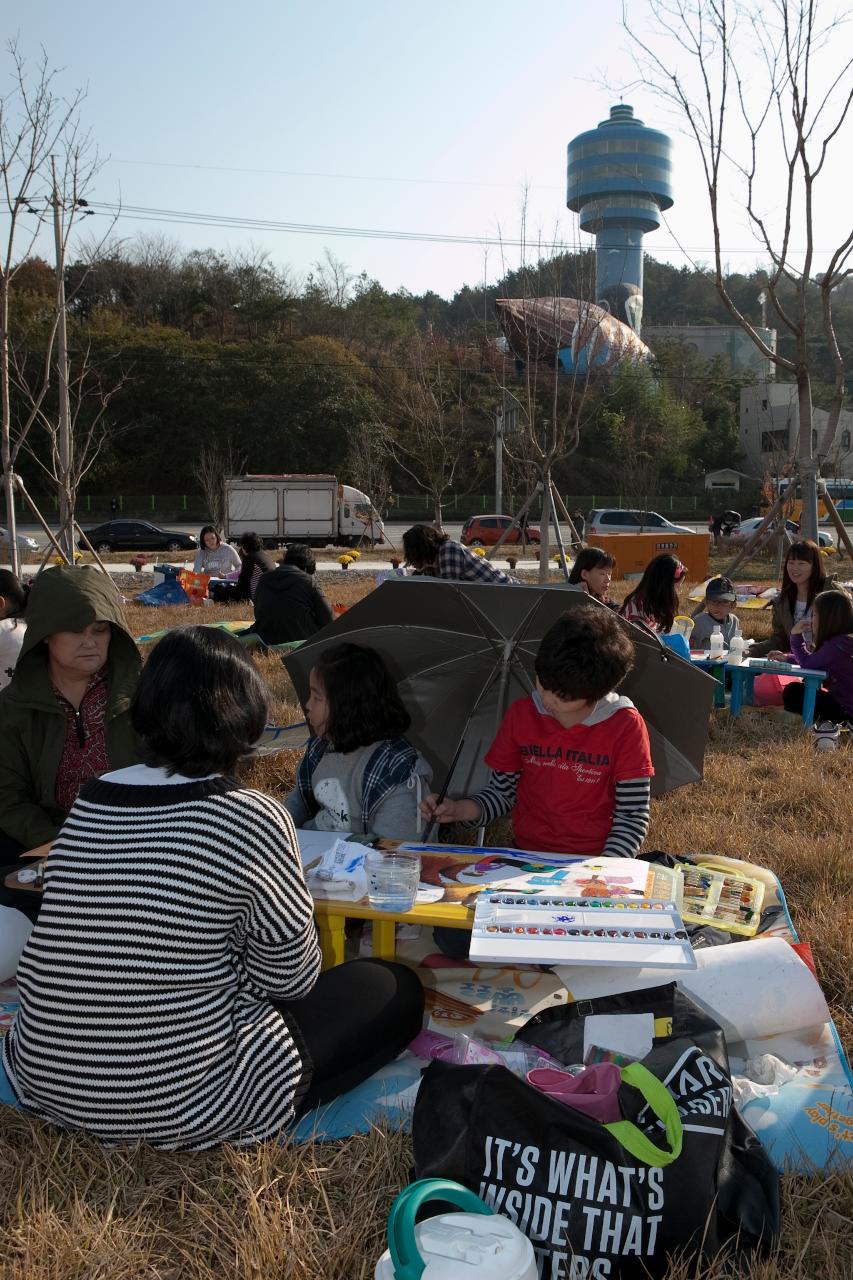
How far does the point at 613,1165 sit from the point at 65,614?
8.42 feet

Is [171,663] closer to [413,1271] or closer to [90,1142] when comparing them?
[90,1142]

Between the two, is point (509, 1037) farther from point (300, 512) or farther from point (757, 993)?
point (300, 512)

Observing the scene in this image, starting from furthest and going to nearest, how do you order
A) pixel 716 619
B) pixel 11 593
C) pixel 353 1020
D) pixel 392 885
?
pixel 716 619
pixel 11 593
pixel 392 885
pixel 353 1020

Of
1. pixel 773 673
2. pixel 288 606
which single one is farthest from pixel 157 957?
pixel 288 606

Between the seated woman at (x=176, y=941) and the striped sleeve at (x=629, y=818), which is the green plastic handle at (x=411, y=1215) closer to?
the seated woman at (x=176, y=941)

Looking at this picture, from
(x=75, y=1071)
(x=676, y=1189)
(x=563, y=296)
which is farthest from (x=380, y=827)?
(x=563, y=296)

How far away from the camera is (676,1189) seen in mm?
2061

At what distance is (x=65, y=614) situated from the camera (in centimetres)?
364

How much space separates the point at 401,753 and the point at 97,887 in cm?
164

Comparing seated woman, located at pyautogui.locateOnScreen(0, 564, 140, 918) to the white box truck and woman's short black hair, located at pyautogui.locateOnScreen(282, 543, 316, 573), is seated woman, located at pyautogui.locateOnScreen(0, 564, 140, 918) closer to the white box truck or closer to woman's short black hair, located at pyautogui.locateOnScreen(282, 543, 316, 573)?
woman's short black hair, located at pyautogui.locateOnScreen(282, 543, 316, 573)

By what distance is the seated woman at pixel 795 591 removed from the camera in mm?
7969

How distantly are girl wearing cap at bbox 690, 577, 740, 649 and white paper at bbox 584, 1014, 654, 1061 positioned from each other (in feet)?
19.3

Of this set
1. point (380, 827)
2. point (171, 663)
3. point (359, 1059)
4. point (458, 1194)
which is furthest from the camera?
point (380, 827)

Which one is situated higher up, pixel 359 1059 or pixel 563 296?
pixel 563 296
